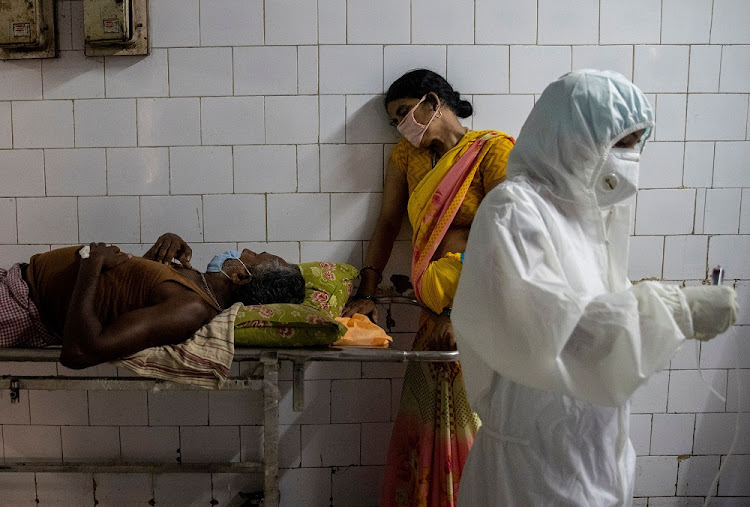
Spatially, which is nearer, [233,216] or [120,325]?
[120,325]

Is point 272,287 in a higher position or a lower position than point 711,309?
lower

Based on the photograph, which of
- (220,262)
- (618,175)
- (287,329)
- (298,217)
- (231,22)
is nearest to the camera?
(618,175)

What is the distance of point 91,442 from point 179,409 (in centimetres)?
43

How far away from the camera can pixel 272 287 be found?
7.22 ft

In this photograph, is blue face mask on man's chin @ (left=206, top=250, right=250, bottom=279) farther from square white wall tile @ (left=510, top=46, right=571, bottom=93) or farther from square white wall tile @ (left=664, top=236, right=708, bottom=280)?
square white wall tile @ (left=664, top=236, right=708, bottom=280)

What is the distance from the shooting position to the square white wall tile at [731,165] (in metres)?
2.60

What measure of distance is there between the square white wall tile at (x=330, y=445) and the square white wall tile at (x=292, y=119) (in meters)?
1.32

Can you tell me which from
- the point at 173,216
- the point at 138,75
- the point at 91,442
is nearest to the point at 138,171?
the point at 173,216

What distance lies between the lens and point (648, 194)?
8.56ft

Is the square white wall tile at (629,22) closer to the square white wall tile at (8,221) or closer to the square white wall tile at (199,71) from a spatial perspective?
the square white wall tile at (199,71)

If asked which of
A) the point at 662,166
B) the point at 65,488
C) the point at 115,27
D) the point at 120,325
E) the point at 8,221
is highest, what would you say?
the point at 115,27

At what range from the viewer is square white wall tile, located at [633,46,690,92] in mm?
2539

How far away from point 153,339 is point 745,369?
8.62ft

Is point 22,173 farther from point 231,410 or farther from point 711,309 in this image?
point 711,309
